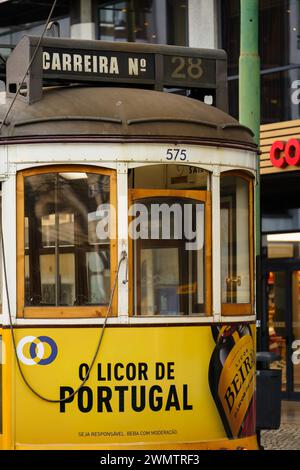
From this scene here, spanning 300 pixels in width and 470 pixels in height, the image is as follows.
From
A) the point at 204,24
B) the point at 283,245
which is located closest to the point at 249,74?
the point at 283,245

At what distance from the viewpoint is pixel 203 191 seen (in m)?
9.73

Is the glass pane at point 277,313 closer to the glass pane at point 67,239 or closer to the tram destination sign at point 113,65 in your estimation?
the tram destination sign at point 113,65

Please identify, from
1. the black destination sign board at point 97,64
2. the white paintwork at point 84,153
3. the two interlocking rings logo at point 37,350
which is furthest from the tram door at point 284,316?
the two interlocking rings logo at point 37,350

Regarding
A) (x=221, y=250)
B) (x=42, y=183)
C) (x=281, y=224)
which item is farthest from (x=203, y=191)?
(x=281, y=224)

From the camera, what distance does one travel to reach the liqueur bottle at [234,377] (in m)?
9.69

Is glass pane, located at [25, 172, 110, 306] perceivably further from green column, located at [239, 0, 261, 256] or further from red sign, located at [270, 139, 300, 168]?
red sign, located at [270, 139, 300, 168]

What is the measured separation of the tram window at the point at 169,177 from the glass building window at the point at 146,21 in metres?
12.6

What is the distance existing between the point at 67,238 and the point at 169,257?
77cm

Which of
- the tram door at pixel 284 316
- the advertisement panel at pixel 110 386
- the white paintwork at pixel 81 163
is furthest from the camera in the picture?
the tram door at pixel 284 316

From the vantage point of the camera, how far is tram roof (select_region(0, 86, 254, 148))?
9523 millimetres

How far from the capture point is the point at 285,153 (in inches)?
773

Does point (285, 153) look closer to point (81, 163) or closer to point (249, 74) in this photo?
point (249, 74)

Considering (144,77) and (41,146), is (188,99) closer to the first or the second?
(144,77)

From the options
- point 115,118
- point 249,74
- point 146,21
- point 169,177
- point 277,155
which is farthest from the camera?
point 146,21
